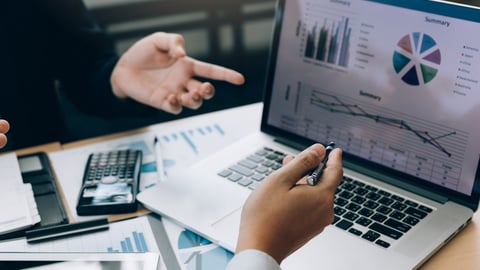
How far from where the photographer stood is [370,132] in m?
0.96

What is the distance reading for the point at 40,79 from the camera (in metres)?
1.45

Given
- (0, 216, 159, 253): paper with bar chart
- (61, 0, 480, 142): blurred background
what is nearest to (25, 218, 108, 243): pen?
(0, 216, 159, 253): paper with bar chart

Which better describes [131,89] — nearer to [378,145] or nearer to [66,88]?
[66,88]

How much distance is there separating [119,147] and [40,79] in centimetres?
45

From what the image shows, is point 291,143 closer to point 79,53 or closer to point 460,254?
point 460,254

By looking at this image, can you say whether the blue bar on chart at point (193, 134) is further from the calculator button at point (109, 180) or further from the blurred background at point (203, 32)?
the blurred background at point (203, 32)

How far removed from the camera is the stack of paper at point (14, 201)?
2.87 ft

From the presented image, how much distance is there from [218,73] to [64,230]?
401 millimetres

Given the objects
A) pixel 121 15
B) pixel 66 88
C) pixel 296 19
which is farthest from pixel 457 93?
pixel 121 15

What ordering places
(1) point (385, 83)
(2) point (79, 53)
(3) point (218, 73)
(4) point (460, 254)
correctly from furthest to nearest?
(2) point (79, 53) → (3) point (218, 73) → (1) point (385, 83) → (4) point (460, 254)

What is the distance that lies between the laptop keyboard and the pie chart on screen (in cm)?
19

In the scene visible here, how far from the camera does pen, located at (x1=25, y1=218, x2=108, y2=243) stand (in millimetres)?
855

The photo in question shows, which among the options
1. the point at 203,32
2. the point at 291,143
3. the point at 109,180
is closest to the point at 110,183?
the point at 109,180

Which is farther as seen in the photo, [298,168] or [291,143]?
[291,143]
